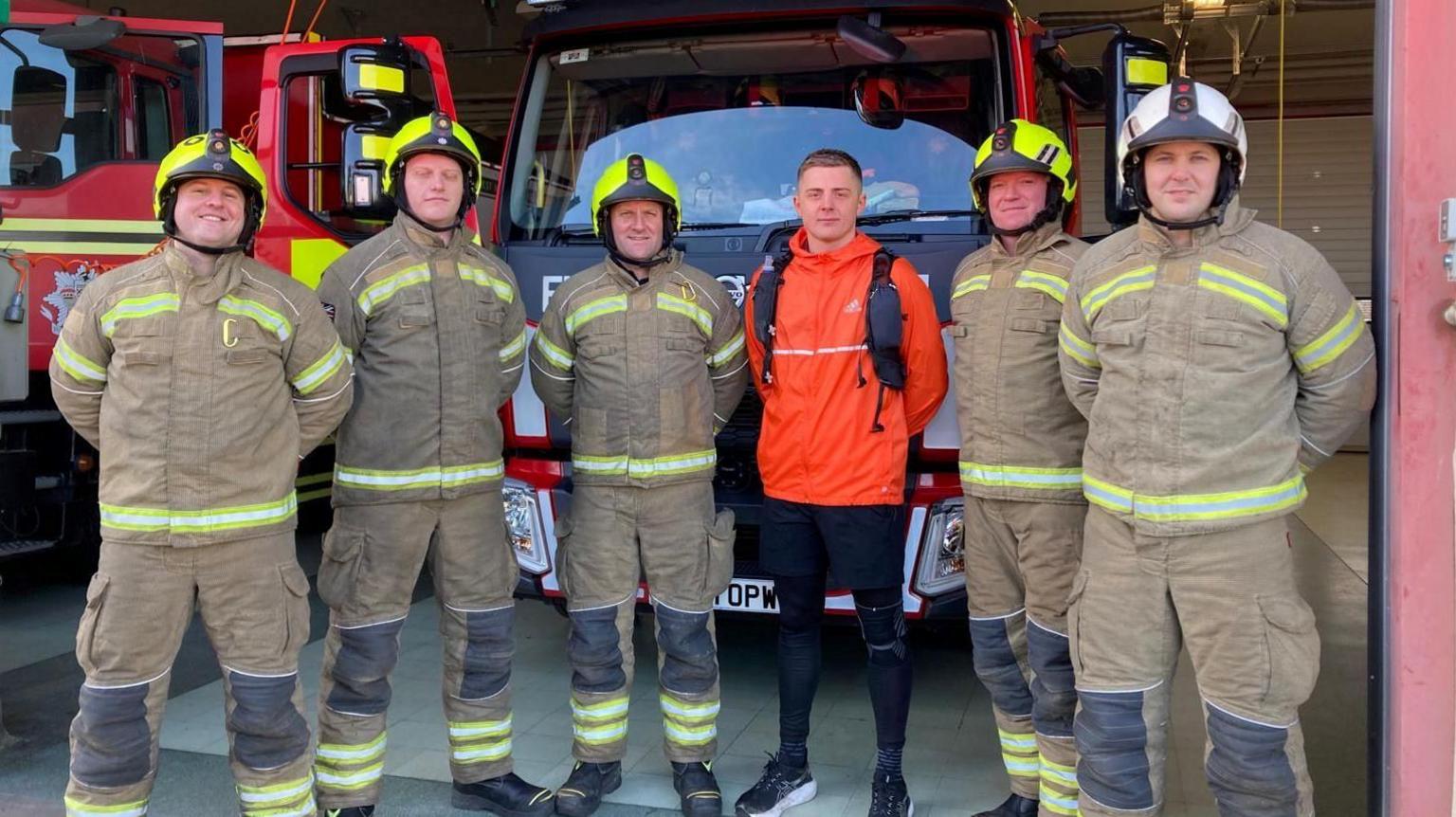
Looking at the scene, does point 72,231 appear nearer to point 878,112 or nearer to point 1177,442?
point 878,112

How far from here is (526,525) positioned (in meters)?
4.11

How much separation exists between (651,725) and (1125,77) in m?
2.59

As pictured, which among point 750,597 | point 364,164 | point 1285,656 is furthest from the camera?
point 750,597

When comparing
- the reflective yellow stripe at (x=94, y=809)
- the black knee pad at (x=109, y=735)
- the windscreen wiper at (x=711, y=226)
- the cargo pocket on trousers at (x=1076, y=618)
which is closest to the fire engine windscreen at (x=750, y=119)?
the windscreen wiper at (x=711, y=226)

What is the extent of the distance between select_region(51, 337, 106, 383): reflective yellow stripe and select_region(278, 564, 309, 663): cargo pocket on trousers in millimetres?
602

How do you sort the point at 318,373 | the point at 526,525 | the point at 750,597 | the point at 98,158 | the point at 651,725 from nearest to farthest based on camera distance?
the point at 318,373 < the point at 750,597 < the point at 526,525 < the point at 651,725 < the point at 98,158

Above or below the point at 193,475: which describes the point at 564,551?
below

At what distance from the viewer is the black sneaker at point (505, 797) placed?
3.41 metres

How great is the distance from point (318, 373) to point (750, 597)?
1.64 meters

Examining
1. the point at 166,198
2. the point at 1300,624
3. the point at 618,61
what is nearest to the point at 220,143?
the point at 166,198

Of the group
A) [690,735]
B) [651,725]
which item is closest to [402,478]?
[690,735]

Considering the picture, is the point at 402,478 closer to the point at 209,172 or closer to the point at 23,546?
the point at 209,172

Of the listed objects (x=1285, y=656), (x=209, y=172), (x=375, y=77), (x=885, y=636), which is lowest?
(x=885, y=636)

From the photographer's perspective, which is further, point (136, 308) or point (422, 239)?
point (422, 239)
